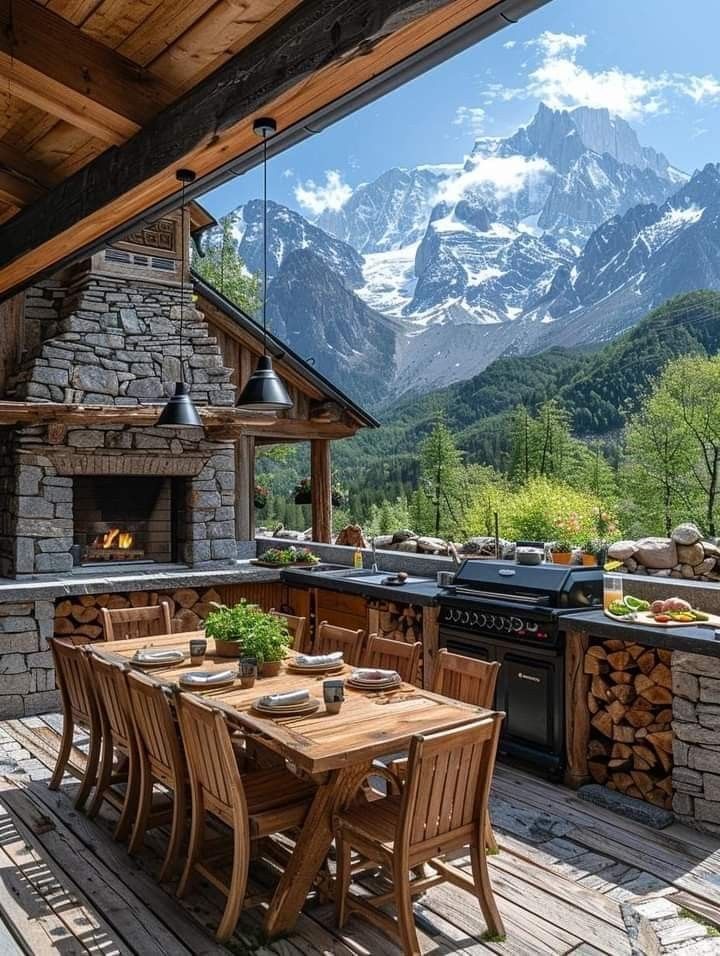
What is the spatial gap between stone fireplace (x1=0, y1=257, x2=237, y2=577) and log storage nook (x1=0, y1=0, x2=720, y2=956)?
7.0 inches

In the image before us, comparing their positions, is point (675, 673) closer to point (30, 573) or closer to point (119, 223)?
point (119, 223)

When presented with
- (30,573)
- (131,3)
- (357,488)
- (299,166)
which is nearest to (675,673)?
(131,3)

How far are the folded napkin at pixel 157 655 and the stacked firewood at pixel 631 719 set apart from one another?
2213 mm

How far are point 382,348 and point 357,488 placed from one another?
34.4 m

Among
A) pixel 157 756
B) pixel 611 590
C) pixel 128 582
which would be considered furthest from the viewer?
pixel 128 582

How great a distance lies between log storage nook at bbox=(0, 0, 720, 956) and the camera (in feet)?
9.11

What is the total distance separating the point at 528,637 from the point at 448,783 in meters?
1.98

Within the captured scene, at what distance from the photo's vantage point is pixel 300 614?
7.05 m

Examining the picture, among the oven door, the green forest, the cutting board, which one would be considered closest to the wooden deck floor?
the oven door

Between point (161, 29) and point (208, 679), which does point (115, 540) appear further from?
point (161, 29)

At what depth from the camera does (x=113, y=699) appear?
3.85 metres

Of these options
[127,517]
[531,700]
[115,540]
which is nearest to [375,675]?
[531,700]

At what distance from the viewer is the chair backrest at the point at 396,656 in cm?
416

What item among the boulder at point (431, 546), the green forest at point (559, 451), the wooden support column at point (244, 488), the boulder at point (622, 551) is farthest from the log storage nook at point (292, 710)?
the green forest at point (559, 451)
